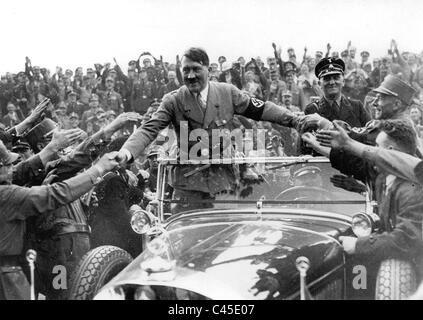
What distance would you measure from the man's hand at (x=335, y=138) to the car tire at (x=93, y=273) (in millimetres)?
1441

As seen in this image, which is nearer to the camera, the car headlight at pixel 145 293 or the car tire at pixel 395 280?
the car headlight at pixel 145 293

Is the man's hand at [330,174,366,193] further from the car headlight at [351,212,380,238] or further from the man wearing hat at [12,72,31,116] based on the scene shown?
the man wearing hat at [12,72,31,116]

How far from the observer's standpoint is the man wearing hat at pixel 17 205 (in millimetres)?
3266

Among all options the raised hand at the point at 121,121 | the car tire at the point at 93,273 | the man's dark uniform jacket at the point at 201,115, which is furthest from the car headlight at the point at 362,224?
the raised hand at the point at 121,121

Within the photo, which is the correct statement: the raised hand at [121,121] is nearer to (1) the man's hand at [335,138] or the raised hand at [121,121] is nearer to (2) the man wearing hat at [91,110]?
(2) the man wearing hat at [91,110]

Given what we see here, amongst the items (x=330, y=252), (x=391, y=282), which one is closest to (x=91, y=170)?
(x=330, y=252)

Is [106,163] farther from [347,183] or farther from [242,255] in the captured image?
[347,183]

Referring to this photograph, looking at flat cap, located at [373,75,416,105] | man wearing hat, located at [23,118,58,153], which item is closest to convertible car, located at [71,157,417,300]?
flat cap, located at [373,75,416,105]

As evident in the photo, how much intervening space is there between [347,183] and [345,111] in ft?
2.01

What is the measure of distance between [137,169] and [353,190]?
174 cm

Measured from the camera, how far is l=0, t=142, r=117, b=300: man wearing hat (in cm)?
327

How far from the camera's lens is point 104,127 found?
406 cm

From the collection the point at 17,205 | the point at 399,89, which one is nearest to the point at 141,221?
the point at 17,205

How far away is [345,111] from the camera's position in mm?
3852
